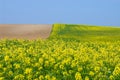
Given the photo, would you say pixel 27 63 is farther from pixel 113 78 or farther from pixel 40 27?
pixel 40 27

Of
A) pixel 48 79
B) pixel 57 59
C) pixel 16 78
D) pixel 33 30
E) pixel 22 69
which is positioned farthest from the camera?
pixel 33 30

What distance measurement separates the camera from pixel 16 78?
18047 millimetres

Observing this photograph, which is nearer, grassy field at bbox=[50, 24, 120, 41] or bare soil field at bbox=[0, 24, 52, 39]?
grassy field at bbox=[50, 24, 120, 41]

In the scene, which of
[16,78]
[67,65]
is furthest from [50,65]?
[16,78]

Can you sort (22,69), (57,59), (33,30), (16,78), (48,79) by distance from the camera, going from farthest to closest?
(33,30)
(57,59)
(22,69)
(16,78)
(48,79)

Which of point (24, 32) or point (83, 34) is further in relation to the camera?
point (24, 32)

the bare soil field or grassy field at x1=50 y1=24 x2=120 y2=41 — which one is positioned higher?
grassy field at x1=50 y1=24 x2=120 y2=41

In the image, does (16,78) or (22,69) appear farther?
(22,69)

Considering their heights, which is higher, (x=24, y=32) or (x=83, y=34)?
(x=83, y=34)

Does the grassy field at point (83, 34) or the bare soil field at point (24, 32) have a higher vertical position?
the grassy field at point (83, 34)

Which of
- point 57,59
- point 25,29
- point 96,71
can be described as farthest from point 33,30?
point 96,71

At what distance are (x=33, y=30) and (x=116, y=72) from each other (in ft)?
167

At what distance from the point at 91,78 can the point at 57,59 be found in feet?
17.5

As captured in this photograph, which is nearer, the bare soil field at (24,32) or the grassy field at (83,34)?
the grassy field at (83,34)
